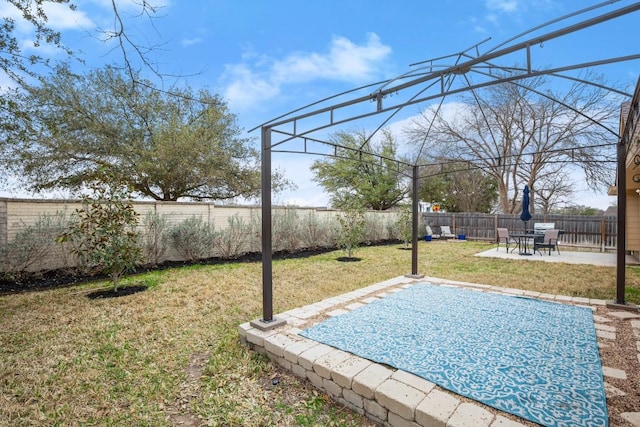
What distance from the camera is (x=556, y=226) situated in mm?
12734

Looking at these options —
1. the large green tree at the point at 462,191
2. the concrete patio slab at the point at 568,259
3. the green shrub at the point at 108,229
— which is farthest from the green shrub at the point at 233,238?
the large green tree at the point at 462,191

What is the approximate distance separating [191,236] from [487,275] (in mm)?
6670

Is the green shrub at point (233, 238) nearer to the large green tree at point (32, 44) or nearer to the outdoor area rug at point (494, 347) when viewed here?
the large green tree at point (32, 44)

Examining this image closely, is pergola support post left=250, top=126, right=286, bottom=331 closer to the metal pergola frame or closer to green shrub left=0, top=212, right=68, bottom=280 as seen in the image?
the metal pergola frame

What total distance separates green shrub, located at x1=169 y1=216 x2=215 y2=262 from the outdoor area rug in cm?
505

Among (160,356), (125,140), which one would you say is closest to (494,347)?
(160,356)

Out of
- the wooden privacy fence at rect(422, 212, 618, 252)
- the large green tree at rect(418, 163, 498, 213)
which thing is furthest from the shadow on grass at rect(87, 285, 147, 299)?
the large green tree at rect(418, 163, 498, 213)

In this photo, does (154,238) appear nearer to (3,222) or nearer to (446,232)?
(3,222)

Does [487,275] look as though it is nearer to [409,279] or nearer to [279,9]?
[409,279]

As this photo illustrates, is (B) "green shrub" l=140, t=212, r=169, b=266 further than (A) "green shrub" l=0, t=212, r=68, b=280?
Yes

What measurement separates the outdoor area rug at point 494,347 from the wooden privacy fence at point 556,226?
10.3 meters

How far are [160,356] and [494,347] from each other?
10.2ft

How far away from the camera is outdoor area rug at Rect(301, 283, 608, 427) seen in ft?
6.84

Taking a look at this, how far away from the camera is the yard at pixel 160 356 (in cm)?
222
